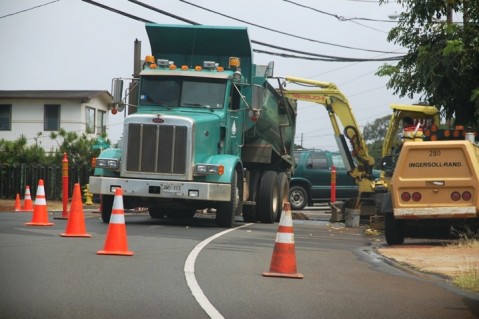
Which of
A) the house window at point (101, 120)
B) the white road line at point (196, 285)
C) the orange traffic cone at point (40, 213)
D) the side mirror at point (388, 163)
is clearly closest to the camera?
the white road line at point (196, 285)

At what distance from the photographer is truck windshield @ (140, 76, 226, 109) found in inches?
757

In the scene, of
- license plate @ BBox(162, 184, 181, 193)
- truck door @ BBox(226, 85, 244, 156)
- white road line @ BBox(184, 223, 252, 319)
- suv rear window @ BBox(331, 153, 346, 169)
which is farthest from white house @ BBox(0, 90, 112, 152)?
white road line @ BBox(184, 223, 252, 319)

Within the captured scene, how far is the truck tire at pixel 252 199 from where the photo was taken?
21531 mm

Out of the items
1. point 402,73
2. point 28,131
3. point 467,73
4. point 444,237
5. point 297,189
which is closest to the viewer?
point 444,237

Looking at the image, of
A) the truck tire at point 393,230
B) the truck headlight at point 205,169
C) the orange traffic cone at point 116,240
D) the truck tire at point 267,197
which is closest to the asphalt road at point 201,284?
the orange traffic cone at point 116,240

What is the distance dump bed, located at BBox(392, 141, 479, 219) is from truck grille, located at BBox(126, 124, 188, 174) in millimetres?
4414

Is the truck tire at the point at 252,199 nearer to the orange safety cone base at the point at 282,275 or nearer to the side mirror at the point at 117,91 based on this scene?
the side mirror at the point at 117,91

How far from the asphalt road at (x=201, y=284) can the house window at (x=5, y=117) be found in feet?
103

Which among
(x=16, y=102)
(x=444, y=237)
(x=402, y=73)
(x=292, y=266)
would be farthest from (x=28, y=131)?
(x=292, y=266)

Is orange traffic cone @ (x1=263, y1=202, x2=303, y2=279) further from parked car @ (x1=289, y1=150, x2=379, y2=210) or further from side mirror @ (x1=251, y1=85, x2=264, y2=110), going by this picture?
parked car @ (x1=289, y1=150, x2=379, y2=210)

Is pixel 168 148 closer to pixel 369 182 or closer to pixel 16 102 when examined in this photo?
pixel 369 182

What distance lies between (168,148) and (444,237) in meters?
5.65

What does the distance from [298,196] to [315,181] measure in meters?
0.80

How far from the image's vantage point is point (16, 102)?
45.5 meters
